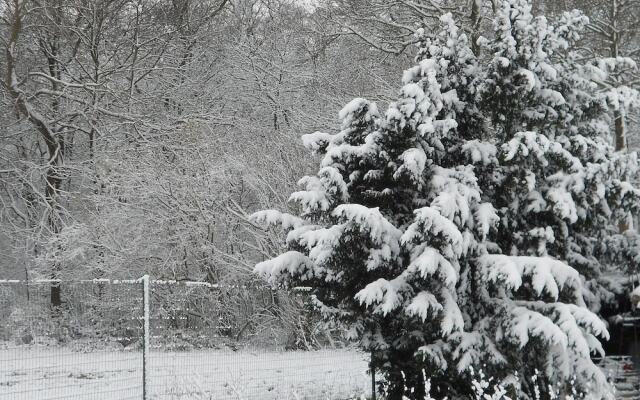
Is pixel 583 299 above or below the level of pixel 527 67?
below

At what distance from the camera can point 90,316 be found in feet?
41.2

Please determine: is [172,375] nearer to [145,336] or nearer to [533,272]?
[145,336]

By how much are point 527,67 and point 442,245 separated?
95.8 inches

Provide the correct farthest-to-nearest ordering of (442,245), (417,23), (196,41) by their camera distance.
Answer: (196,41)
(417,23)
(442,245)

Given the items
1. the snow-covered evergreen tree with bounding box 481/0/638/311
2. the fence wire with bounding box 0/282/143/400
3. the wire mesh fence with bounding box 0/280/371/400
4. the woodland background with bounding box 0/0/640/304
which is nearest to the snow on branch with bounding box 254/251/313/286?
the wire mesh fence with bounding box 0/280/371/400

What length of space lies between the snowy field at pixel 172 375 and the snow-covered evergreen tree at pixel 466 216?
1.22 m

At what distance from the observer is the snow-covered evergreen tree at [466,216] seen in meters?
6.41

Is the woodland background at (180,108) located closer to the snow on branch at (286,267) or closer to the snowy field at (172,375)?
the snowy field at (172,375)

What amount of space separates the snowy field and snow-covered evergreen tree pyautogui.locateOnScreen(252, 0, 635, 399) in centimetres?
122

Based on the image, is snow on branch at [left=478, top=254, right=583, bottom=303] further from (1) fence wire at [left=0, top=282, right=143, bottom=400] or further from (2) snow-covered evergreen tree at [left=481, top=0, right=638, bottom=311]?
(1) fence wire at [left=0, top=282, right=143, bottom=400]

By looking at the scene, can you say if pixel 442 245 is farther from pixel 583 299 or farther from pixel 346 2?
pixel 346 2

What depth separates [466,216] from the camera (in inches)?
254

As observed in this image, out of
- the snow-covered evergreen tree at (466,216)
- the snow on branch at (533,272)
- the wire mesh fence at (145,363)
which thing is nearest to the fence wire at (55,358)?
the wire mesh fence at (145,363)

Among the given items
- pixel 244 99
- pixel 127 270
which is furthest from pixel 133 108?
pixel 127 270
